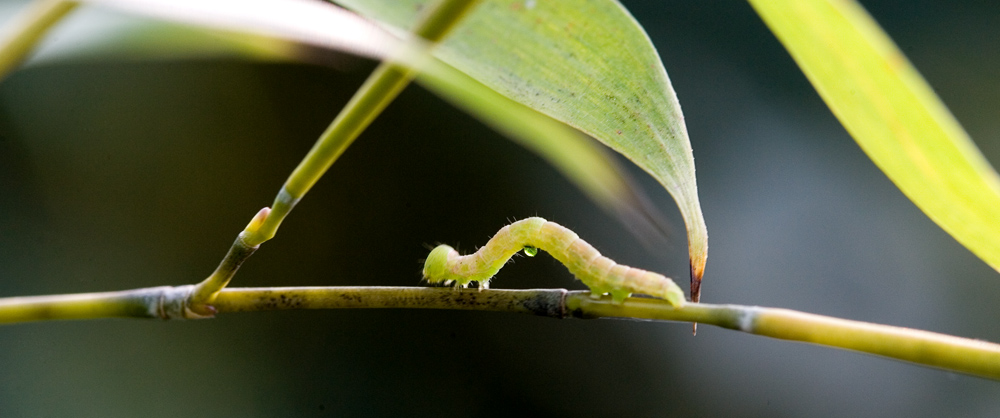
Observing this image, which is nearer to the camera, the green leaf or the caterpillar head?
the green leaf

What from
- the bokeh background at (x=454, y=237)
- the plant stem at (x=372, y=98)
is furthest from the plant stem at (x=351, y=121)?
the bokeh background at (x=454, y=237)

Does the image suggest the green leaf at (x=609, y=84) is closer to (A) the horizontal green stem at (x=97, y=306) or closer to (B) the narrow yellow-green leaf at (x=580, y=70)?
(B) the narrow yellow-green leaf at (x=580, y=70)

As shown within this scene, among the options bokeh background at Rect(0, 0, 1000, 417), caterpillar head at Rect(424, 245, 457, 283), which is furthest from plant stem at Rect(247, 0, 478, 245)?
bokeh background at Rect(0, 0, 1000, 417)

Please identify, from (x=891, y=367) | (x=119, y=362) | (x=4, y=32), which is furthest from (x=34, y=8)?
(x=891, y=367)

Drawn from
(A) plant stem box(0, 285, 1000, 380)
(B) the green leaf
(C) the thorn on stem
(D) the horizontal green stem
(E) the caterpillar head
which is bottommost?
(D) the horizontal green stem

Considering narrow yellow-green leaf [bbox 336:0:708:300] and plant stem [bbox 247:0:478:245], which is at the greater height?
narrow yellow-green leaf [bbox 336:0:708:300]

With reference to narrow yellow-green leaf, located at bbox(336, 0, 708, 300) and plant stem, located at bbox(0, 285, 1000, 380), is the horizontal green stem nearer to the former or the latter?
plant stem, located at bbox(0, 285, 1000, 380)

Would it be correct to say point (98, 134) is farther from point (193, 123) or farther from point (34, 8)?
point (34, 8)
